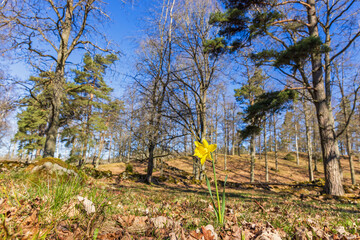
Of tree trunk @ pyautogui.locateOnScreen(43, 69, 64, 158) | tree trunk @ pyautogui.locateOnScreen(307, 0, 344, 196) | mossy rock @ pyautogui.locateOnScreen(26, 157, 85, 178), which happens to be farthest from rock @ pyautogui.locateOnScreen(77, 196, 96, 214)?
tree trunk @ pyautogui.locateOnScreen(307, 0, 344, 196)

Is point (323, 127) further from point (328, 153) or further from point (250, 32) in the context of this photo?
point (250, 32)

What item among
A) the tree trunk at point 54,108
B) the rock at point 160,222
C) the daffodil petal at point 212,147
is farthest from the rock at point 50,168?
the tree trunk at point 54,108

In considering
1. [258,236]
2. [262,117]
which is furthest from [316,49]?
[258,236]

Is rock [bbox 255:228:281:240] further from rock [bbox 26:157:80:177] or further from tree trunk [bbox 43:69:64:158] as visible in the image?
tree trunk [bbox 43:69:64:158]

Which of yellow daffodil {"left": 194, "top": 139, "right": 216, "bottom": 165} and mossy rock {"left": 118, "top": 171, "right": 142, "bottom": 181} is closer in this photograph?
yellow daffodil {"left": 194, "top": 139, "right": 216, "bottom": 165}

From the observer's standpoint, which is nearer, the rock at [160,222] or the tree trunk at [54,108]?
the rock at [160,222]

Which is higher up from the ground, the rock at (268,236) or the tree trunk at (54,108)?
the tree trunk at (54,108)

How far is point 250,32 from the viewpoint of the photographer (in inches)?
282

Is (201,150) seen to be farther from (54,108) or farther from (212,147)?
(54,108)

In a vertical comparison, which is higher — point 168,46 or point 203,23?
point 203,23

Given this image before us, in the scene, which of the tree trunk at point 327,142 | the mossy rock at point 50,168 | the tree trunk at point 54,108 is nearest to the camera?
the mossy rock at point 50,168

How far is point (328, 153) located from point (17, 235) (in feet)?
31.0

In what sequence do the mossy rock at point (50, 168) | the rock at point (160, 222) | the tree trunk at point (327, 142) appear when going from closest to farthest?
the rock at point (160, 222) → the mossy rock at point (50, 168) → the tree trunk at point (327, 142)

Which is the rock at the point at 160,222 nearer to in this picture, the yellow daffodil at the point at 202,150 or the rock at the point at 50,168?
the yellow daffodil at the point at 202,150
